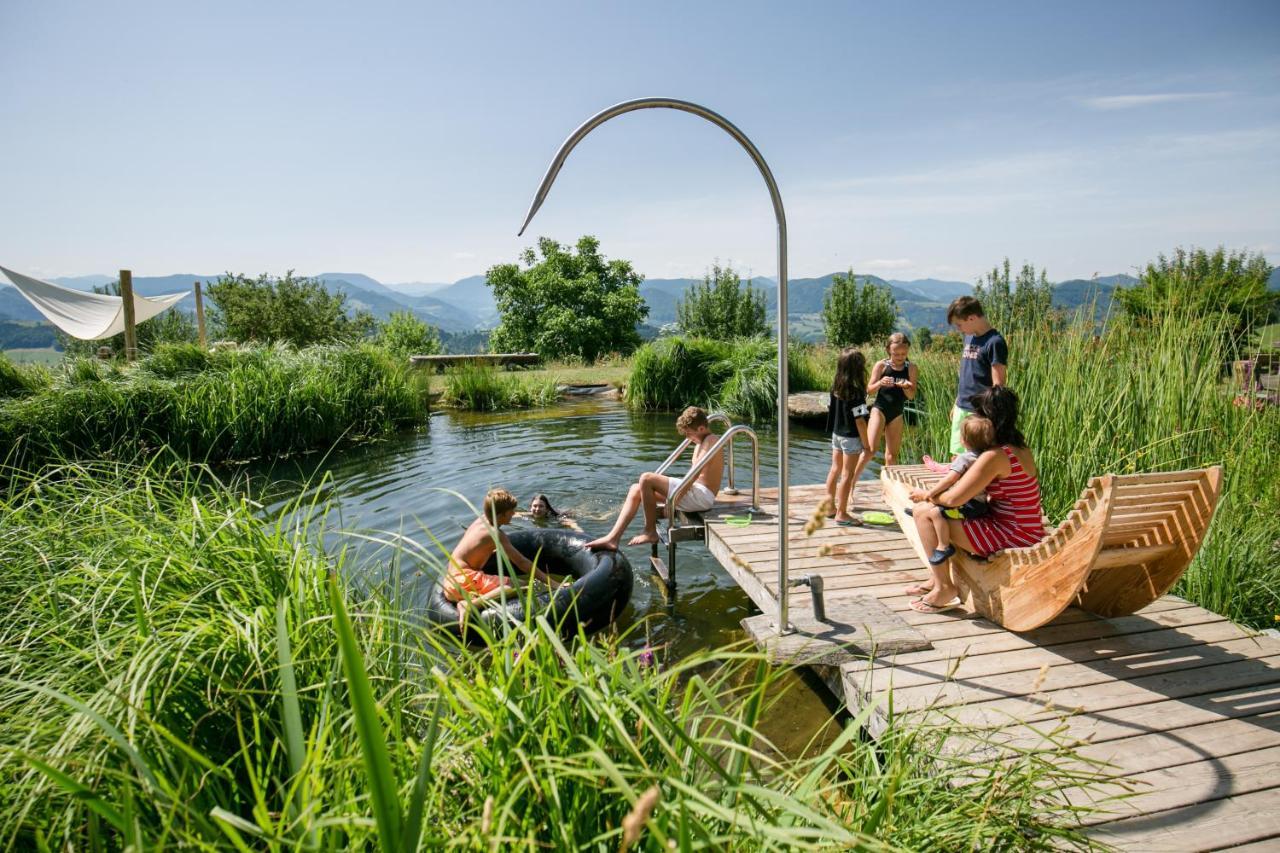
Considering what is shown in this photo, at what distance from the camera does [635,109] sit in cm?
253

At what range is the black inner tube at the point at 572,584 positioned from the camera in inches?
174

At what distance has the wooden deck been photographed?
230cm

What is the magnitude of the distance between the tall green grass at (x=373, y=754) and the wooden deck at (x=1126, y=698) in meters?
0.36

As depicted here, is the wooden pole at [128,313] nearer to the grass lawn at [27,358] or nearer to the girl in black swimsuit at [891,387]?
the grass lawn at [27,358]

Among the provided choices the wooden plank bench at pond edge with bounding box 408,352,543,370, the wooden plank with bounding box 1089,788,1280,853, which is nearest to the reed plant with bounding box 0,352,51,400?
the wooden plank bench at pond edge with bounding box 408,352,543,370

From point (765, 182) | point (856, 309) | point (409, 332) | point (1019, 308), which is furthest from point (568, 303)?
point (765, 182)

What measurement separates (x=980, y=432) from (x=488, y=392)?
45.9 ft

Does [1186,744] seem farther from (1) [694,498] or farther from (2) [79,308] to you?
(2) [79,308]

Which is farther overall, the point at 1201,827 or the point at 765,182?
the point at 765,182

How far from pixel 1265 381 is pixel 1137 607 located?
3922mm

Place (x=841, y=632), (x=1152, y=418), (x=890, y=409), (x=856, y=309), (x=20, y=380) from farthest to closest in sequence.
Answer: (x=856, y=309) → (x=20, y=380) → (x=890, y=409) → (x=1152, y=418) → (x=841, y=632)

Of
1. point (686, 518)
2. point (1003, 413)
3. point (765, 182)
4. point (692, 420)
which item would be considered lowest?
point (686, 518)

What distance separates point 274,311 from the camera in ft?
90.8

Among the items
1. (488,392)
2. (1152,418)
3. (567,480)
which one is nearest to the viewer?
(1152,418)
